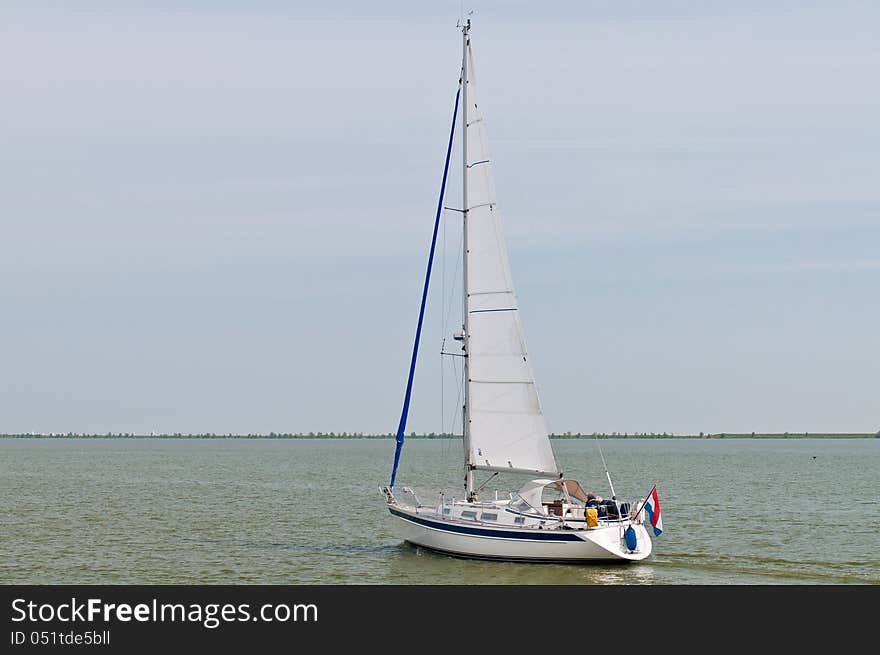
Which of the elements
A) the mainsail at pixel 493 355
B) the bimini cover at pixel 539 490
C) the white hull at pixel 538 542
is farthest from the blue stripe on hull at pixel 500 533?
the mainsail at pixel 493 355

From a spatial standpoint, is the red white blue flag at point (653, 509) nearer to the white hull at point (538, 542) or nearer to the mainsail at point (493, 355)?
the white hull at point (538, 542)

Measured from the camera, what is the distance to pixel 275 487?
8456cm

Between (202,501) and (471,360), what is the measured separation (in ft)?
112

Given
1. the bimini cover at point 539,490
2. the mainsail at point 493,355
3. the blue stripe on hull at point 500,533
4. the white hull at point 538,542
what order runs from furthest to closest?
the mainsail at point 493,355, the bimini cover at point 539,490, the blue stripe on hull at point 500,533, the white hull at point 538,542

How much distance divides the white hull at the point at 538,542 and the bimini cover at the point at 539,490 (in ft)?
4.25

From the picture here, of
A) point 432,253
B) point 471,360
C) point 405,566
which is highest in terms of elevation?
point 432,253

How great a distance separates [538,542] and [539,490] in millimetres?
2100

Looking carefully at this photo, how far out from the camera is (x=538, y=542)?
36.1 meters

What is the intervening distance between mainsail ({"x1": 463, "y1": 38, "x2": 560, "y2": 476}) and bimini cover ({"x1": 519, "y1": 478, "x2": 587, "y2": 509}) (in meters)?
0.82

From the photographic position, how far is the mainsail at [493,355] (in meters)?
38.7

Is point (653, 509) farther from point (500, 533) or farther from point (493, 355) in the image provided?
point (493, 355)
